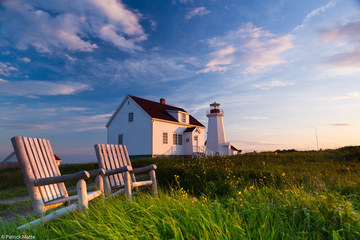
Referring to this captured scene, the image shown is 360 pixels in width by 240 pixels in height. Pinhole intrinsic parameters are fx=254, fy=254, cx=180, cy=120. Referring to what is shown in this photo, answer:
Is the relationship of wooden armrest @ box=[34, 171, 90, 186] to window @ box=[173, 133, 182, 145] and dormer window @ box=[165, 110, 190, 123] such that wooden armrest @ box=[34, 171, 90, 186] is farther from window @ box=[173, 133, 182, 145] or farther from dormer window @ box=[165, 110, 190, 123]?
dormer window @ box=[165, 110, 190, 123]

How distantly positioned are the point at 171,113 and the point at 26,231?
72.1 ft

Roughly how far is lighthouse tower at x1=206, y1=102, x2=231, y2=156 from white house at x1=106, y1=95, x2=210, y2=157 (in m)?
1.13

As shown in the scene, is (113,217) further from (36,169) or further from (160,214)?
(36,169)

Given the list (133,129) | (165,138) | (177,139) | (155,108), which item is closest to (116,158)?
(133,129)

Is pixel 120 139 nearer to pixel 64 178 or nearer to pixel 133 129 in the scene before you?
pixel 133 129

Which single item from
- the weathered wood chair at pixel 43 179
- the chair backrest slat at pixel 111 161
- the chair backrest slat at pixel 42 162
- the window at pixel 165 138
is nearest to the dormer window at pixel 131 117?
the window at pixel 165 138

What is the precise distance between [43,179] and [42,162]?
2.24 feet

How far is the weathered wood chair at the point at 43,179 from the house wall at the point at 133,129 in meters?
16.7

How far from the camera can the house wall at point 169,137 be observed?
21.0 meters

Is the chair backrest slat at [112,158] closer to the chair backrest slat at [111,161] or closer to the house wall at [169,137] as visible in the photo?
the chair backrest slat at [111,161]

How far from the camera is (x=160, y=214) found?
268cm

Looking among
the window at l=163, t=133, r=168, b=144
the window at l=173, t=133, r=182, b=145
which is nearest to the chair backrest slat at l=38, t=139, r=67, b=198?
the window at l=163, t=133, r=168, b=144

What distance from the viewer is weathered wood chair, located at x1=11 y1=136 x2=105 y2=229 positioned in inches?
126

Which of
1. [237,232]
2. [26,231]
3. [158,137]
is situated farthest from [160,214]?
[158,137]
